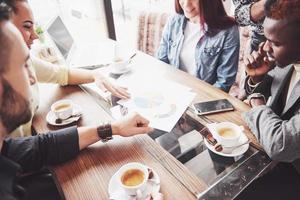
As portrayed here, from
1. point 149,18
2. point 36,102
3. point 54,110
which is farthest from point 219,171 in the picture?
point 149,18

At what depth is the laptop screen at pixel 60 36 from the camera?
56.6 inches

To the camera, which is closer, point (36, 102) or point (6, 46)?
point (6, 46)

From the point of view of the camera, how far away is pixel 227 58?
1.54 m

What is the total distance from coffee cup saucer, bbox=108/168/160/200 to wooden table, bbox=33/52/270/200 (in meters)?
0.02

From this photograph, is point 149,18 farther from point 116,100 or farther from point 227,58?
point 116,100

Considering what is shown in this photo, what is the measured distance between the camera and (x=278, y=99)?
3.56 feet

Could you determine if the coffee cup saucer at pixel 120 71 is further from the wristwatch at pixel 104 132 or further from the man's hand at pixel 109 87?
the wristwatch at pixel 104 132

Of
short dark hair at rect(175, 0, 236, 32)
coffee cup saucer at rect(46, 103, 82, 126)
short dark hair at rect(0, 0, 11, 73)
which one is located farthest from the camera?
short dark hair at rect(175, 0, 236, 32)

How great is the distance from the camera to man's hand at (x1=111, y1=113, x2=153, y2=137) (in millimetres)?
942

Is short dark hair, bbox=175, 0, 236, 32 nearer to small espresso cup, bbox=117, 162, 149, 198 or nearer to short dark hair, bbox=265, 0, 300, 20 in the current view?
short dark hair, bbox=265, 0, 300, 20

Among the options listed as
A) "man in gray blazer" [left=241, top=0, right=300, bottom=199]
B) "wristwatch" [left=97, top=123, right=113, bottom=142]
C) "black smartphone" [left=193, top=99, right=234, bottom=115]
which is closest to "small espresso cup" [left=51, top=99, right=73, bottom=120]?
"wristwatch" [left=97, top=123, right=113, bottom=142]

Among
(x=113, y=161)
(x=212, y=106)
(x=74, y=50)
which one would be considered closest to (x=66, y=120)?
(x=113, y=161)

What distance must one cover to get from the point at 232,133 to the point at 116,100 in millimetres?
556

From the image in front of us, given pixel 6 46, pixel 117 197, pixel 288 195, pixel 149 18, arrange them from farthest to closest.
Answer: pixel 149 18, pixel 288 195, pixel 117 197, pixel 6 46
